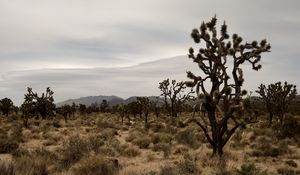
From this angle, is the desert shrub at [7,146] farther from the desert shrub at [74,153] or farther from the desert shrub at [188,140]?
the desert shrub at [188,140]

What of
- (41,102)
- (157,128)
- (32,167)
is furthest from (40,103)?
(32,167)

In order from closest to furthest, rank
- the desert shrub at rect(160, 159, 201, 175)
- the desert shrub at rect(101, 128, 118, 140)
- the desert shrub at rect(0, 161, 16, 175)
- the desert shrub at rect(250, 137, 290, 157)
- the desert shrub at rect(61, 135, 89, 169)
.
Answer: the desert shrub at rect(0, 161, 16, 175)
the desert shrub at rect(160, 159, 201, 175)
the desert shrub at rect(61, 135, 89, 169)
the desert shrub at rect(250, 137, 290, 157)
the desert shrub at rect(101, 128, 118, 140)

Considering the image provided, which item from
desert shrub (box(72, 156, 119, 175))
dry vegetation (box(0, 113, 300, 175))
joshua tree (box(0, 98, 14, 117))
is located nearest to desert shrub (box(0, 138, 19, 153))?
dry vegetation (box(0, 113, 300, 175))

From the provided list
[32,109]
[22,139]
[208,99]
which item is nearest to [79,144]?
[208,99]

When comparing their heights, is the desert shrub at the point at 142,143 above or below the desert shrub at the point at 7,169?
below

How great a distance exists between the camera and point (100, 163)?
10680mm

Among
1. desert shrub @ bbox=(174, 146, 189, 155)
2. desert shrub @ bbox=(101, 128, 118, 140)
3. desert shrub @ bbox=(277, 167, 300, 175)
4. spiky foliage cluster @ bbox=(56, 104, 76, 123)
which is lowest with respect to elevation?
desert shrub @ bbox=(277, 167, 300, 175)

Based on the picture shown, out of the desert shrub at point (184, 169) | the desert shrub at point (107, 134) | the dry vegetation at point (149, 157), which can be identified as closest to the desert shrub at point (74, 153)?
the dry vegetation at point (149, 157)

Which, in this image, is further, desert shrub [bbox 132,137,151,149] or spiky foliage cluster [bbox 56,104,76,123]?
spiky foliage cluster [bbox 56,104,76,123]

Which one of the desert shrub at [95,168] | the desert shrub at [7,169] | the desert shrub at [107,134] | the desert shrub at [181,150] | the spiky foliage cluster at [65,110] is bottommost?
the desert shrub at [181,150]

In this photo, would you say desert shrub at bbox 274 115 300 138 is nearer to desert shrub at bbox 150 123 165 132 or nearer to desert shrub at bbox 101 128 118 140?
desert shrub at bbox 150 123 165 132

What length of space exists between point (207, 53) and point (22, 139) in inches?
493

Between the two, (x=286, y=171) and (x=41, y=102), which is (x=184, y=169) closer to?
(x=286, y=171)

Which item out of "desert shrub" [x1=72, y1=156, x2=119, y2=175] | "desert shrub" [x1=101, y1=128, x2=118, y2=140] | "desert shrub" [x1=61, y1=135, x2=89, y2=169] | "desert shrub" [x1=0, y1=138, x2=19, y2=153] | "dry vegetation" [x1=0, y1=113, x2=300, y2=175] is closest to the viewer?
"desert shrub" [x1=72, y1=156, x2=119, y2=175]
